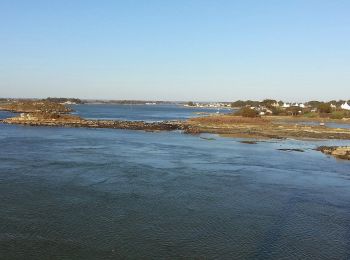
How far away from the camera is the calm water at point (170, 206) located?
1061cm

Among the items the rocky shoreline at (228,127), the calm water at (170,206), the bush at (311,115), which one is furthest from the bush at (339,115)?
the calm water at (170,206)

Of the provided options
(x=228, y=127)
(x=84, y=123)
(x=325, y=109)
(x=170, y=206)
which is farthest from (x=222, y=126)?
(x=170, y=206)

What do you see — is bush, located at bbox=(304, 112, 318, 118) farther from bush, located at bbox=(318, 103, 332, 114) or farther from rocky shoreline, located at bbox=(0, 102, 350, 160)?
rocky shoreline, located at bbox=(0, 102, 350, 160)

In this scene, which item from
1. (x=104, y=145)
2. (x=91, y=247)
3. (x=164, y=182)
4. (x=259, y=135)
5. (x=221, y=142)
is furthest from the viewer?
(x=259, y=135)

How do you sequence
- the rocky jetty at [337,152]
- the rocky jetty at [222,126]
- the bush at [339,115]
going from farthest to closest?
the bush at [339,115] → the rocky jetty at [222,126] → the rocky jetty at [337,152]

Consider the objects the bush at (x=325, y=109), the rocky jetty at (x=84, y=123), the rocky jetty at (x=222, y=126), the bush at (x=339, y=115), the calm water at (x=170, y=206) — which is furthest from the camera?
the bush at (x=325, y=109)

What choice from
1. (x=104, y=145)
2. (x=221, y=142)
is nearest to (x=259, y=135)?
(x=221, y=142)

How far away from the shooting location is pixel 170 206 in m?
14.2

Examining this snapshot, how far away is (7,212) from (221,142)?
23.5 m

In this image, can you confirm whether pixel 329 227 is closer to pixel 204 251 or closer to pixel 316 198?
pixel 316 198

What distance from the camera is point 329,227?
1267 cm

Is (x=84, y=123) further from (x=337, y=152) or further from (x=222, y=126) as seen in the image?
(x=337, y=152)

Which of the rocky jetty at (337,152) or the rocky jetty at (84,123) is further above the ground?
the rocky jetty at (84,123)

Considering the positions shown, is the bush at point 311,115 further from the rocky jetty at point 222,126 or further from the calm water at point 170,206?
the calm water at point 170,206
